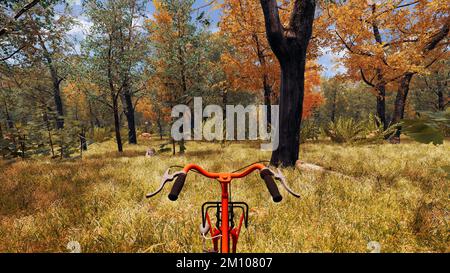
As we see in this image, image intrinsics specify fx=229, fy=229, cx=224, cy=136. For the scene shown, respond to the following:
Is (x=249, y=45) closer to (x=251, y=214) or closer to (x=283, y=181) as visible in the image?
(x=251, y=214)

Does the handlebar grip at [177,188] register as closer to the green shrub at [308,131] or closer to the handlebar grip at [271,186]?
the handlebar grip at [271,186]

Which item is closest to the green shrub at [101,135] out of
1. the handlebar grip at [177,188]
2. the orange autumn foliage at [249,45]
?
the orange autumn foliage at [249,45]

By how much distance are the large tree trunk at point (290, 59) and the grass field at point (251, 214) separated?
113 centimetres

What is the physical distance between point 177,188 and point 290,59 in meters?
5.19

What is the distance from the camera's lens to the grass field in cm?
252

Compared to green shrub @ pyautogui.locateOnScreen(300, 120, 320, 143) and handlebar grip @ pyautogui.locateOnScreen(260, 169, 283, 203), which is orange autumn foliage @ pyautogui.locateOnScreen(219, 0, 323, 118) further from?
handlebar grip @ pyautogui.locateOnScreen(260, 169, 283, 203)

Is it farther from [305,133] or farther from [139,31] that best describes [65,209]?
[139,31]

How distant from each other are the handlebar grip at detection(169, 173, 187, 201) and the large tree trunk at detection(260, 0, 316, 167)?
15.8 feet

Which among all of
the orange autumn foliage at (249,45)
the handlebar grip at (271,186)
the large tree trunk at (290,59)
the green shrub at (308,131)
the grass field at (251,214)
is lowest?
the grass field at (251,214)

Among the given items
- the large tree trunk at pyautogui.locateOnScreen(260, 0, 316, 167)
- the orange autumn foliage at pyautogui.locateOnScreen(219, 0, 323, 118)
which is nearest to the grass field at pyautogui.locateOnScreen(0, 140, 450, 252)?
the large tree trunk at pyautogui.locateOnScreen(260, 0, 316, 167)

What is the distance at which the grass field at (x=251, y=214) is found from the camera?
2.52 m
